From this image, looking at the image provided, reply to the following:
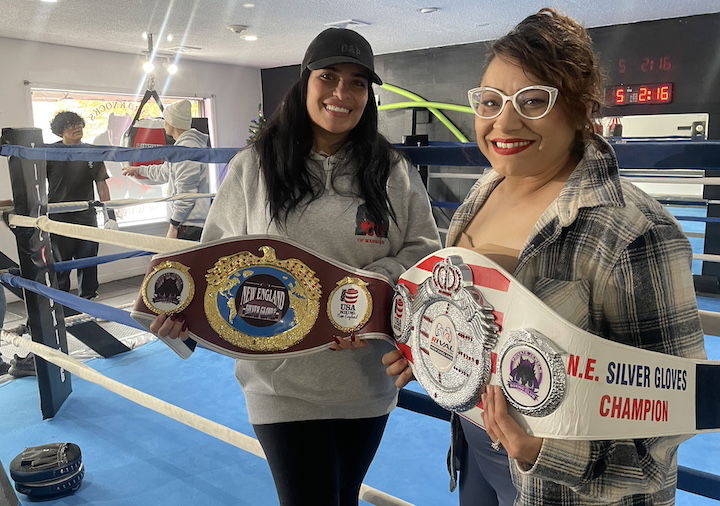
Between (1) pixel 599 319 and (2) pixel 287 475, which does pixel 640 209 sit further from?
(2) pixel 287 475

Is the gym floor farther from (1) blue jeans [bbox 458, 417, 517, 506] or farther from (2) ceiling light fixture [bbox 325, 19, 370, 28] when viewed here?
(2) ceiling light fixture [bbox 325, 19, 370, 28]

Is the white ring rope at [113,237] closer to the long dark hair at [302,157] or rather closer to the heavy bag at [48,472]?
the long dark hair at [302,157]

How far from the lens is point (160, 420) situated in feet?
8.10

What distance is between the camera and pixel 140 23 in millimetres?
4289

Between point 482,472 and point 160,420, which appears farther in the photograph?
point 160,420

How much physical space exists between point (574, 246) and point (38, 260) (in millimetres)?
2445

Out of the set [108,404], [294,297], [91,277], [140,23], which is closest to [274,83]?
[140,23]

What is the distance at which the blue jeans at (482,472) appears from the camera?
2.56ft

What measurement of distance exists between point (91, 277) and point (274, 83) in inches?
152

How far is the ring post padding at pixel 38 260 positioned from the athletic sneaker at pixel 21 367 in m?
0.55

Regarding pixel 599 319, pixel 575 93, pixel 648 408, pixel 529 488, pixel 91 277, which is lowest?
pixel 91 277

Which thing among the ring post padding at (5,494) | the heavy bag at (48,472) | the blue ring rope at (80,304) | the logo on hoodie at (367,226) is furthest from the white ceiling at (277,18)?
the ring post padding at (5,494)

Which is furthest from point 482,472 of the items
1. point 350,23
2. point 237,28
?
point 237,28

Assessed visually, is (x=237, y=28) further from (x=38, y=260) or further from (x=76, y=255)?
(x=38, y=260)
